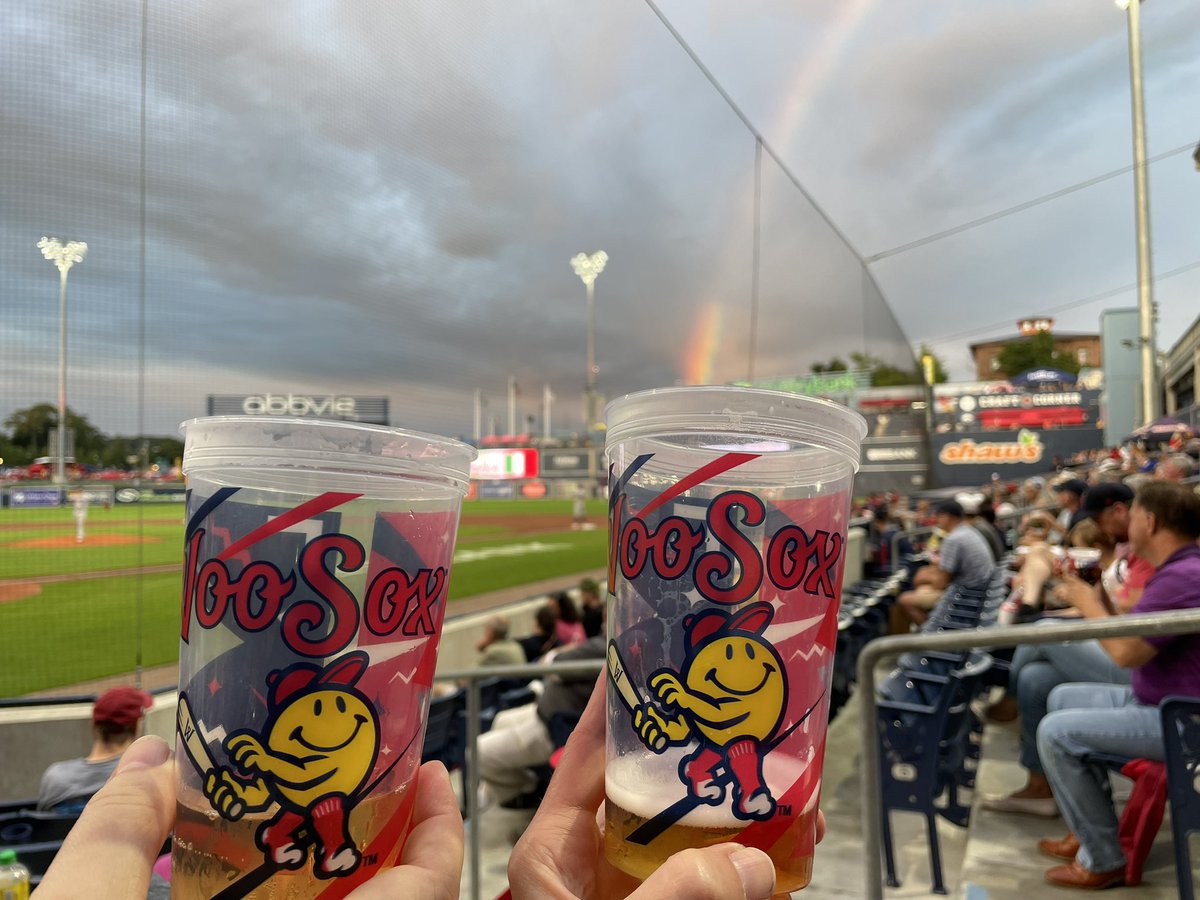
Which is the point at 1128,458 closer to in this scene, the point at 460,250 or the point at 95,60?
the point at 460,250

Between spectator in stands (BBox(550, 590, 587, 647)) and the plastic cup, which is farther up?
the plastic cup

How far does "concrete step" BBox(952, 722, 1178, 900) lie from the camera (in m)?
2.42

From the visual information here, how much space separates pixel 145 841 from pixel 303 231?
16.2ft

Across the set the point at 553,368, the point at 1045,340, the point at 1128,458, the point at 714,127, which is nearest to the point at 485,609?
the point at 553,368

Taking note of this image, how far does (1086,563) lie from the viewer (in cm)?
363

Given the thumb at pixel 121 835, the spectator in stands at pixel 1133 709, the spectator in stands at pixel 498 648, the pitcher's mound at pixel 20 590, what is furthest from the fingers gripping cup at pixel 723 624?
the pitcher's mound at pixel 20 590

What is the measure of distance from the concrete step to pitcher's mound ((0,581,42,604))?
521 cm

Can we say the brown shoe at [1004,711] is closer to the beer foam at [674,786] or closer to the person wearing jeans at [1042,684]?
the person wearing jeans at [1042,684]

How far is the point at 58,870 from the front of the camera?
55 centimetres

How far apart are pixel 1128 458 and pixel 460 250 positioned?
14.2 meters

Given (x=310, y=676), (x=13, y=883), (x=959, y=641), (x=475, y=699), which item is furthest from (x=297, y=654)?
(x=475, y=699)

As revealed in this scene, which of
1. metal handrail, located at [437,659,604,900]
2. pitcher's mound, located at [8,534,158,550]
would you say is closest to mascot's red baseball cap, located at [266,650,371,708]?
metal handrail, located at [437,659,604,900]

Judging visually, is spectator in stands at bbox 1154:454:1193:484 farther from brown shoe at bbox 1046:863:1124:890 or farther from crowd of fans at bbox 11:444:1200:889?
brown shoe at bbox 1046:863:1124:890

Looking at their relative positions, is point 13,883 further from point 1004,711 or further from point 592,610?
point 1004,711
